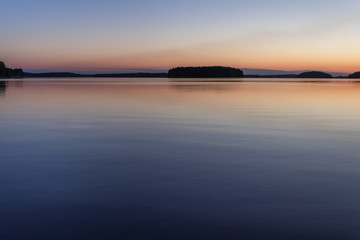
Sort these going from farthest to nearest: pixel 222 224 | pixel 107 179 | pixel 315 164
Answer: pixel 315 164 → pixel 107 179 → pixel 222 224

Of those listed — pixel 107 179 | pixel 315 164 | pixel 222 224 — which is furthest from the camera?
pixel 315 164

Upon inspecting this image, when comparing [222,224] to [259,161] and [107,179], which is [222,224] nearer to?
[107,179]

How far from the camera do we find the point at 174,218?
256 inches

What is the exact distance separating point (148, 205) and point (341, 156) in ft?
24.6

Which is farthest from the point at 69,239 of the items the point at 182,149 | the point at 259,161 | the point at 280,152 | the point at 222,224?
the point at 280,152

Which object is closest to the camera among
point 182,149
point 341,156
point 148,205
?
point 148,205

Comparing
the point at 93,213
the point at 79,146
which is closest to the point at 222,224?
the point at 93,213

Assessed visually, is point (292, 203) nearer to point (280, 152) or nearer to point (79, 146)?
point (280, 152)

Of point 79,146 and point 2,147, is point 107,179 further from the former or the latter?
point 2,147

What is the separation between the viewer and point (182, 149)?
13.1 m

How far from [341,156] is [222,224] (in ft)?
23.5

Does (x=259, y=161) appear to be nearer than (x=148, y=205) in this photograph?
No

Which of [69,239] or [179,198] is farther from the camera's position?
[179,198]

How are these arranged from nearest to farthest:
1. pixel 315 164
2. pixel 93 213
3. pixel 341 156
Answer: pixel 93 213 < pixel 315 164 < pixel 341 156
